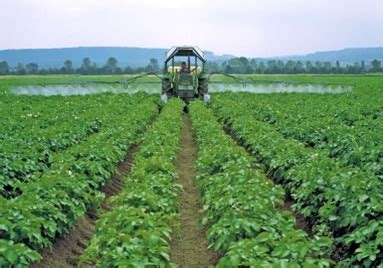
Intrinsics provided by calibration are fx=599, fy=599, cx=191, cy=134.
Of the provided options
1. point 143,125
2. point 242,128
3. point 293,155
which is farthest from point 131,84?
point 293,155

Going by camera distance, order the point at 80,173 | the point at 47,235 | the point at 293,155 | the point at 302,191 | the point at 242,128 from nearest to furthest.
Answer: the point at 47,235 < the point at 302,191 < the point at 80,173 < the point at 293,155 < the point at 242,128

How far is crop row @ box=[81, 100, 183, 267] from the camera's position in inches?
210

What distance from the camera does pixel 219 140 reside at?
13539 millimetres

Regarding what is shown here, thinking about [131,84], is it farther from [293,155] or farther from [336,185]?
[336,185]

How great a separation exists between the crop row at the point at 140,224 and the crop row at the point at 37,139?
166 cm

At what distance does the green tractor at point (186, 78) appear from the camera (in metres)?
29.7

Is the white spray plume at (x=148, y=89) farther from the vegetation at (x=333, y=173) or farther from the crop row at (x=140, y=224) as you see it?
the crop row at (x=140, y=224)

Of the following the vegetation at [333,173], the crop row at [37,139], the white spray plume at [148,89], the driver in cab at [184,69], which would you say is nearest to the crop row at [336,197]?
the vegetation at [333,173]

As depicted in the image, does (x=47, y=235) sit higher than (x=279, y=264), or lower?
lower

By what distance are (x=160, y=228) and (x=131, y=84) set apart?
105 ft

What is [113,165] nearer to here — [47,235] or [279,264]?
[47,235]

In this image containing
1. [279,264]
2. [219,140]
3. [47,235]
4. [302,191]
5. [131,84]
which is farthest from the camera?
[131,84]

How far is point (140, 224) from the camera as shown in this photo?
620 cm

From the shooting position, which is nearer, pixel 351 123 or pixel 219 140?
pixel 219 140
